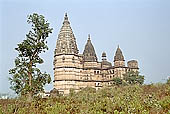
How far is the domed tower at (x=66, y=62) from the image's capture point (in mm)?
46344

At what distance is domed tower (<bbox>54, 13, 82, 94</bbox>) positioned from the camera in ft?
152

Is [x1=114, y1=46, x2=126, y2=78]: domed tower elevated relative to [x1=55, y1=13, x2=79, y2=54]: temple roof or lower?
lower

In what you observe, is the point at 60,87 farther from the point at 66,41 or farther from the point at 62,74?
the point at 66,41

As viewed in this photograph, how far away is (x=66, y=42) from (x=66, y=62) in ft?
14.9

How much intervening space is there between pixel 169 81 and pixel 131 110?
22.6 ft

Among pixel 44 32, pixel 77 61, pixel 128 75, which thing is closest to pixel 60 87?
pixel 77 61

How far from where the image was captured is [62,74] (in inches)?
1836

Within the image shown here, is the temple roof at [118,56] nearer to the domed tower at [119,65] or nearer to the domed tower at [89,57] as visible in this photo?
the domed tower at [119,65]

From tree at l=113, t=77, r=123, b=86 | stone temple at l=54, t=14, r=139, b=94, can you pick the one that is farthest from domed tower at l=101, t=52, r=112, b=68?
tree at l=113, t=77, r=123, b=86

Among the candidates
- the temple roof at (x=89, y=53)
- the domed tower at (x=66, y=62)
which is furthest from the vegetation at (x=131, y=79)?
the domed tower at (x=66, y=62)

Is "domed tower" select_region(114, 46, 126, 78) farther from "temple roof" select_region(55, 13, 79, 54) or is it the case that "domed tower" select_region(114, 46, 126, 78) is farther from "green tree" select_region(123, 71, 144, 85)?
"temple roof" select_region(55, 13, 79, 54)

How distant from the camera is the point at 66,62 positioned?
4766 cm

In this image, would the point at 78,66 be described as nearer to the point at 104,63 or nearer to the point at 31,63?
the point at 104,63

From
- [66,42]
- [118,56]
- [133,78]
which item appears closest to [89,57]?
[118,56]
